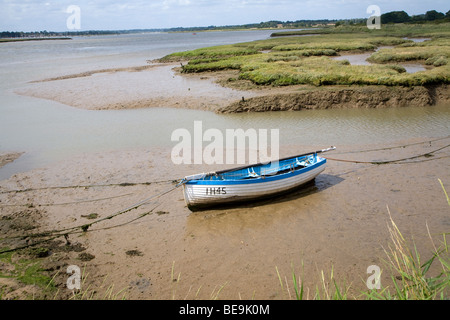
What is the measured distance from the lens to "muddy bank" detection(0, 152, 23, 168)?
16.6 m

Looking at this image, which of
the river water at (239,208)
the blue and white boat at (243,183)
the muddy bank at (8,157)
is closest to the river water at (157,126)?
the river water at (239,208)

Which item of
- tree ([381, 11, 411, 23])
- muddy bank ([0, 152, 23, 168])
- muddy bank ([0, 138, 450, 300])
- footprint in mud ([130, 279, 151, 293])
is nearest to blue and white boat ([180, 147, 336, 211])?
muddy bank ([0, 138, 450, 300])

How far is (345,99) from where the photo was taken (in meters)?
25.0

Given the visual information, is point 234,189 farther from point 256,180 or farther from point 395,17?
point 395,17

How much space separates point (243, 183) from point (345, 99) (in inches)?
646

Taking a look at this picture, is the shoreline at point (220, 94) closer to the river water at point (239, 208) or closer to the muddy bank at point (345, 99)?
the muddy bank at point (345, 99)

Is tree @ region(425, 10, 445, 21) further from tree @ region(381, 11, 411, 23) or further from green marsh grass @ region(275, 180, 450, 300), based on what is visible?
green marsh grass @ region(275, 180, 450, 300)

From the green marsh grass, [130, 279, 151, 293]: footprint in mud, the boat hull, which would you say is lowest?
[130, 279, 151, 293]: footprint in mud

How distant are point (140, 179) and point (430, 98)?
20.8 meters

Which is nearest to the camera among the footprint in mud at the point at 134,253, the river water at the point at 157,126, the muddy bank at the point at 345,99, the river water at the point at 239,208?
the river water at the point at 239,208

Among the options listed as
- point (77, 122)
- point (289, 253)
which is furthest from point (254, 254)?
point (77, 122)

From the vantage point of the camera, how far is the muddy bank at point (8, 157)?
16.6 m

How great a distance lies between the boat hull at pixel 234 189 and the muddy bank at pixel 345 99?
12761mm

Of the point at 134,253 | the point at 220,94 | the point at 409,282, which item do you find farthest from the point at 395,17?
the point at 409,282
